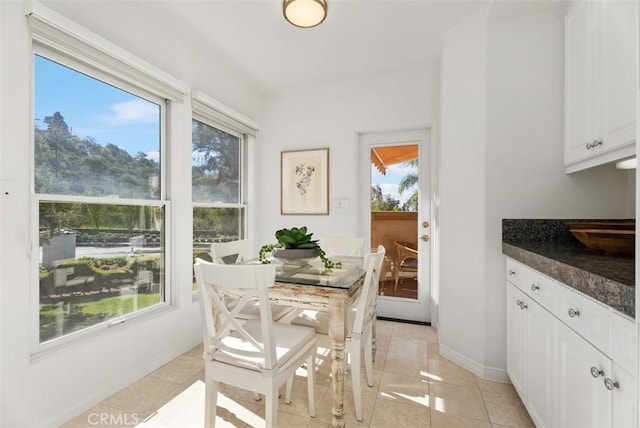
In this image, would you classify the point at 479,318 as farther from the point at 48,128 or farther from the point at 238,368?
the point at 48,128

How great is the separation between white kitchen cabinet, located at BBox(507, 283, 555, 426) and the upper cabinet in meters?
0.83

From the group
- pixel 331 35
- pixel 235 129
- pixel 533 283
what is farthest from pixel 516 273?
pixel 235 129

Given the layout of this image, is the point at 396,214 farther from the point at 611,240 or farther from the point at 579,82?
the point at 611,240

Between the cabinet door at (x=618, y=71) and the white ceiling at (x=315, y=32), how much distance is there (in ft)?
2.13

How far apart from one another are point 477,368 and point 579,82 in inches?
76.0

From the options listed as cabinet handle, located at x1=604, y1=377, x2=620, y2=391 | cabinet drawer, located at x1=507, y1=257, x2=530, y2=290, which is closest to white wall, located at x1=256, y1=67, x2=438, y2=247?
cabinet drawer, located at x1=507, y1=257, x2=530, y2=290

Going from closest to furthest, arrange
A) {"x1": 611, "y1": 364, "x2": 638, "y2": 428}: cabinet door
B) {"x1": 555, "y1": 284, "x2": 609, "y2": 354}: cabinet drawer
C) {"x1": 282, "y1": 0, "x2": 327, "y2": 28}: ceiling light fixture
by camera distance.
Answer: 1. {"x1": 611, "y1": 364, "x2": 638, "y2": 428}: cabinet door
2. {"x1": 555, "y1": 284, "x2": 609, "y2": 354}: cabinet drawer
3. {"x1": 282, "y1": 0, "x2": 327, "y2": 28}: ceiling light fixture

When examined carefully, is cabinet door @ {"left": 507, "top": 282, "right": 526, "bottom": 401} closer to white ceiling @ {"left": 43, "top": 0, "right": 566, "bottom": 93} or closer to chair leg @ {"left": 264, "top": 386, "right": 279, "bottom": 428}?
chair leg @ {"left": 264, "top": 386, "right": 279, "bottom": 428}

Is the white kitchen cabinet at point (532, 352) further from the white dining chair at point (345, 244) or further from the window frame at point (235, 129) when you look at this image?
the window frame at point (235, 129)

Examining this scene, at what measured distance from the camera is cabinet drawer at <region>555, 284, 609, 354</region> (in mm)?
904

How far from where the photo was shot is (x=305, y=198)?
336 cm

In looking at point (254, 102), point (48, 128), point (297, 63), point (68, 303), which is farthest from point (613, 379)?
point (254, 102)

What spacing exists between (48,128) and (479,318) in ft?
9.77

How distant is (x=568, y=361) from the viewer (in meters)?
1.13
